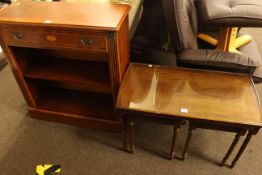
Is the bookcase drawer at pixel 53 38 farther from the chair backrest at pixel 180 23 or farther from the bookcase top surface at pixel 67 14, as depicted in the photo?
the chair backrest at pixel 180 23

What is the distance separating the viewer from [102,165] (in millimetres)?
1448

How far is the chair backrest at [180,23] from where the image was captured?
4.28 feet

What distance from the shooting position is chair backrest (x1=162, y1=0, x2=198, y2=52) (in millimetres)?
1306

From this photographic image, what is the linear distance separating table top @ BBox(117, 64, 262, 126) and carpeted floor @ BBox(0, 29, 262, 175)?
483mm

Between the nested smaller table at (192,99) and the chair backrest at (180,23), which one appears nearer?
the nested smaller table at (192,99)

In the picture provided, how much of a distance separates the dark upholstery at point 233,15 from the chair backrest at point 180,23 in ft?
0.37

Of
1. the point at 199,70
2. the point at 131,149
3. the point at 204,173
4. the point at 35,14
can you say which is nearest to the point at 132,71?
the point at 199,70

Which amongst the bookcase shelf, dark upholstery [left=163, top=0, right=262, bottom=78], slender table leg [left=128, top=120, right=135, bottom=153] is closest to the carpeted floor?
slender table leg [left=128, top=120, right=135, bottom=153]

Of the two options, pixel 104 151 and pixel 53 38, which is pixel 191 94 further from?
pixel 53 38

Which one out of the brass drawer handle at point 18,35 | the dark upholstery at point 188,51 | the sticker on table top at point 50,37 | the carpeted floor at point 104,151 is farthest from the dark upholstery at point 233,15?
the brass drawer handle at point 18,35

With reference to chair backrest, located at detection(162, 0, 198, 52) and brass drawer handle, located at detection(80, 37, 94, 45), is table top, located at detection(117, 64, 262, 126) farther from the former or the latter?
brass drawer handle, located at detection(80, 37, 94, 45)

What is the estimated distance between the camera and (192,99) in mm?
1200

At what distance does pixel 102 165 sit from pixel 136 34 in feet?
3.74

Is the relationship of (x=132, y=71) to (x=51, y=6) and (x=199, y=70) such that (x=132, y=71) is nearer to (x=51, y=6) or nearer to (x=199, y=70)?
(x=199, y=70)
